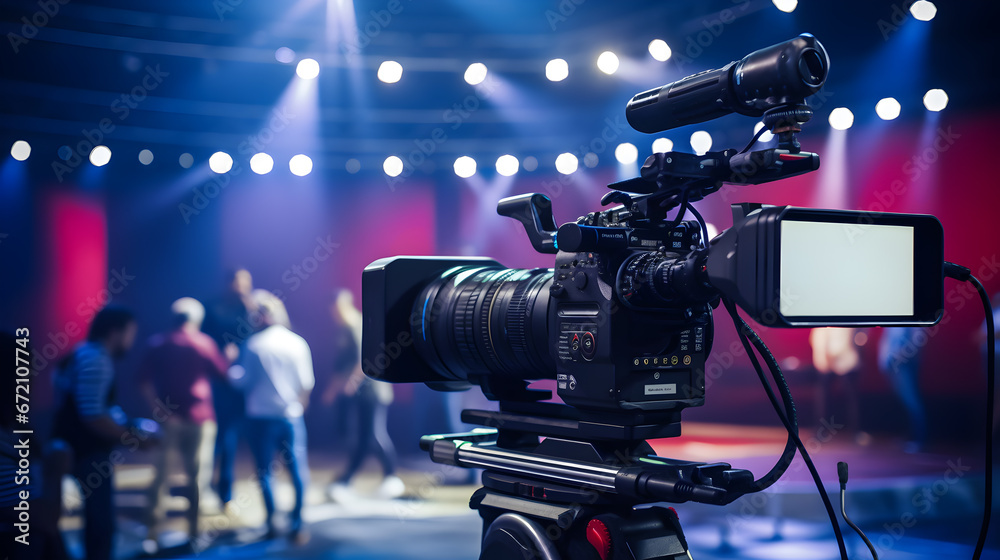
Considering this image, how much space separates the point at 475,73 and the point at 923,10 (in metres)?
2.53

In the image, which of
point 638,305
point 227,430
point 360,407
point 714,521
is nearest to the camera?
point 638,305

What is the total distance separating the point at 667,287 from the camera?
4.01 feet

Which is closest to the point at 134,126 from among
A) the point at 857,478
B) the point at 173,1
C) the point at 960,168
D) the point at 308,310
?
the point at 173,1

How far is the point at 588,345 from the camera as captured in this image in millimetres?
1302

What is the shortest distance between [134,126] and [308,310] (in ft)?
7.22

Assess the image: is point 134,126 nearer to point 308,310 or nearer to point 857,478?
point 308,310

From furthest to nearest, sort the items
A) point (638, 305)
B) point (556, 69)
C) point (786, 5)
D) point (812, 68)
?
point (556, 69) < point (786, 5) < point (638, 305) < point (812, 68)

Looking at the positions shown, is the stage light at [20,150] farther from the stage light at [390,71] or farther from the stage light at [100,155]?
the stage light at [390,71]

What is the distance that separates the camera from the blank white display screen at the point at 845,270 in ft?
3.41

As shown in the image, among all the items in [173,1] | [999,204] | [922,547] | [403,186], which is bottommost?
[922,547]

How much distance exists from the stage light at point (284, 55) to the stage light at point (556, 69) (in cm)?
152

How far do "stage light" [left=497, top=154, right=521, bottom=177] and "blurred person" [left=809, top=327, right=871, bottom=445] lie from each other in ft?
8.44

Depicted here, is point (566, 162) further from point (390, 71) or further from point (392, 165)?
point (390, 71)

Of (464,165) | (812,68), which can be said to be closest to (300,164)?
(464,165)
